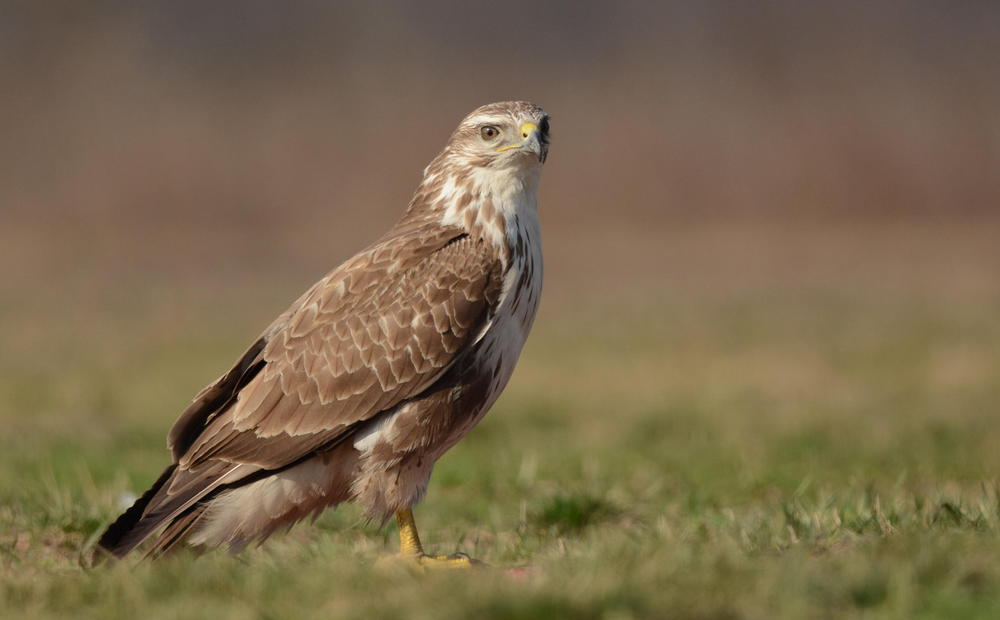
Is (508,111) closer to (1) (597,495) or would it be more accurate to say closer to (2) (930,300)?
(1) (597,495)

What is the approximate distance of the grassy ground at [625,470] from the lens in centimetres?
440

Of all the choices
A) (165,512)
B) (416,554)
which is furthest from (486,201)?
(165,512)

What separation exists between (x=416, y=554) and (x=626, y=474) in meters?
2.60

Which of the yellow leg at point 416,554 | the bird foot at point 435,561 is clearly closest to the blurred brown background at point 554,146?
the yellow leg at point 416,554

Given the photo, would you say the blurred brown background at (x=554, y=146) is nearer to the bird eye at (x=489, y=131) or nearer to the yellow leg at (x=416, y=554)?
the bird eye at (x=489, y=131)

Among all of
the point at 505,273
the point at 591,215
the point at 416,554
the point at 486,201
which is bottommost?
the point at 591,215

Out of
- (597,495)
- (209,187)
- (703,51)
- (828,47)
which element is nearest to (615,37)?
(703,51)

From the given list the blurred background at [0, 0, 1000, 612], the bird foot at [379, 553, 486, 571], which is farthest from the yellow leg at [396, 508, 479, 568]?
the blurred background at [0, 0, 1000, 612]

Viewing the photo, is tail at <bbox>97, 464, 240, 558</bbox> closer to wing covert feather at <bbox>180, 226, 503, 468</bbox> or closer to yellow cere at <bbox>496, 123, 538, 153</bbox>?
wing covert feather at <bbox>180, 226, 503, 468</bbox>

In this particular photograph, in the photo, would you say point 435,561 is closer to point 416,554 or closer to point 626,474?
point 416,554

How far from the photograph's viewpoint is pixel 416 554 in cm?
570

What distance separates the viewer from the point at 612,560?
4645 millimetres

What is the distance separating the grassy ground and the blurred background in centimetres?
7

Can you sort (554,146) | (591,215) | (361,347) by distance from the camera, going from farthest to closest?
(554,146)
(591,215)
(361,347)
